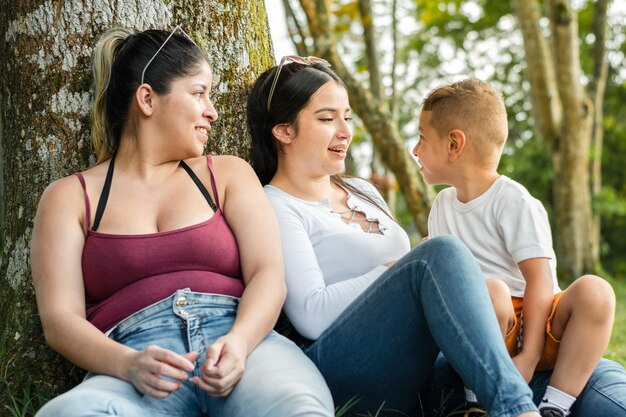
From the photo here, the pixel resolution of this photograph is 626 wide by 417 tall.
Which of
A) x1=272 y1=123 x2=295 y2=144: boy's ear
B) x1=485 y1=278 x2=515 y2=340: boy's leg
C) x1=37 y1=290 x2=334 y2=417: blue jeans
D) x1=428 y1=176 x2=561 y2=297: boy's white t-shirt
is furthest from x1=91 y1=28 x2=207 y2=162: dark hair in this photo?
x1=485 y1=278 x2=515 y2=340: boy's leg

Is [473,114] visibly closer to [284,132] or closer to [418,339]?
[284,132]

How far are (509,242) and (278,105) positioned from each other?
3.65 feet

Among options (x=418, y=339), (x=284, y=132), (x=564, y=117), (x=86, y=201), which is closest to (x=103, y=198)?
(x=86, y=201)

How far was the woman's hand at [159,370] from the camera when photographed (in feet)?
7.64

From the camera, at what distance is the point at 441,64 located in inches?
876

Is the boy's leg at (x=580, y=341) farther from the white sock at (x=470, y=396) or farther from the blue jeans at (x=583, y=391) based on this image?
the white sock at (x=470, y=396)

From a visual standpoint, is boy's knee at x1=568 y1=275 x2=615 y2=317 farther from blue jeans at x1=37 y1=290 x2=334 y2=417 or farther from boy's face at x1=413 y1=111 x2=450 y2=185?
blue jeans at x1=37 y1=290 x2=334 y2=417

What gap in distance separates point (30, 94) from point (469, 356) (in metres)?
2.05

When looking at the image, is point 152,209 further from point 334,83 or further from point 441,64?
point 441,64

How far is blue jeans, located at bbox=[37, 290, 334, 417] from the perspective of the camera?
2.30 m

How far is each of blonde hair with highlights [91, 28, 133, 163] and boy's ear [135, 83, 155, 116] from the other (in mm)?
199

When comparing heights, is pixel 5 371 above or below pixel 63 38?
below

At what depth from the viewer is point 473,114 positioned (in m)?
3.36

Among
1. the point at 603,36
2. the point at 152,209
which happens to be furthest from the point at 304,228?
the point at 603,36
